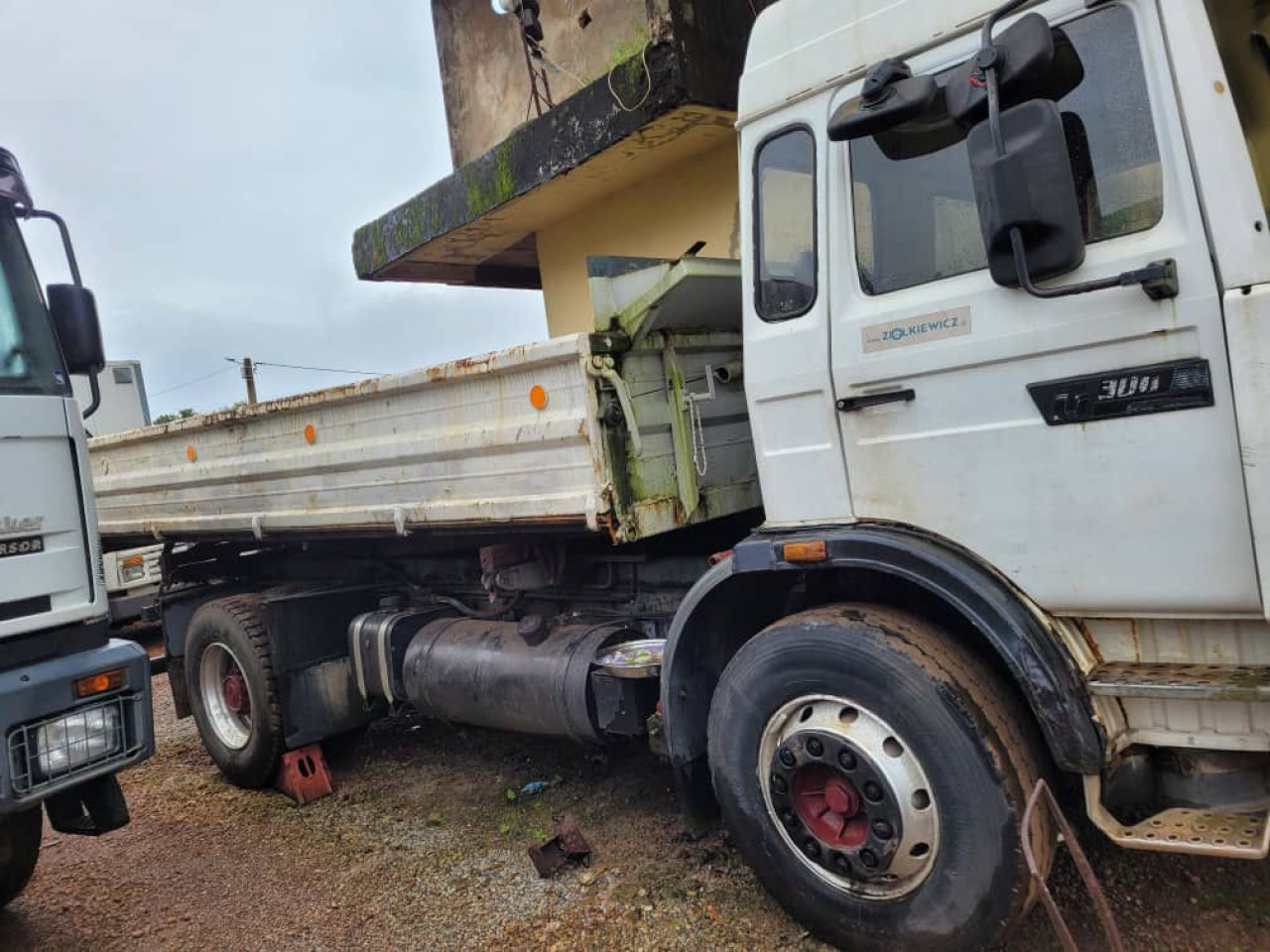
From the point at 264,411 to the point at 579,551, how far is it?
199 centimetres

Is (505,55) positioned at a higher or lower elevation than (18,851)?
higher

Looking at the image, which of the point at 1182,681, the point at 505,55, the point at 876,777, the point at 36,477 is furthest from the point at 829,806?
the point at 505,55

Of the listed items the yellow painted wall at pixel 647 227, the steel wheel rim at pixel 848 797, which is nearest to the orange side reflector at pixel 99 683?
the steel wheel rim at pixel 848 797

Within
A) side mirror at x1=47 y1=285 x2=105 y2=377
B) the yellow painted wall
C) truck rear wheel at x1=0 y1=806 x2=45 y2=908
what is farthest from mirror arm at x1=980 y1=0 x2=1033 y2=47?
truck rear wheel at x1=0 y1=806 x2=45 y2=908

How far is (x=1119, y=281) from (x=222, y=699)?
16.6ft

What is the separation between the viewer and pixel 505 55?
308 inches

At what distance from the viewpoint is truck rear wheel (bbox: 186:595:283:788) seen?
4719 mm

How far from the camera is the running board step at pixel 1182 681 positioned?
198cm

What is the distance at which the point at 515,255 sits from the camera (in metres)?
7.89

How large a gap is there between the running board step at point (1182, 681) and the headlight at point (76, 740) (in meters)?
3.10

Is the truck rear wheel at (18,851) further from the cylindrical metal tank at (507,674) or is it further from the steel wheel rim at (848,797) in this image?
the steel wheel rim at (848,797)

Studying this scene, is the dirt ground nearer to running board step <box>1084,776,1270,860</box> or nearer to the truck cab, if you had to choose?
running board step <box>1084,776,1270,860</box>

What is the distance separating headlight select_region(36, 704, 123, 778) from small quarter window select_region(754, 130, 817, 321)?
2619mm

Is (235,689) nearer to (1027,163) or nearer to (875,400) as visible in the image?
(875,400)
